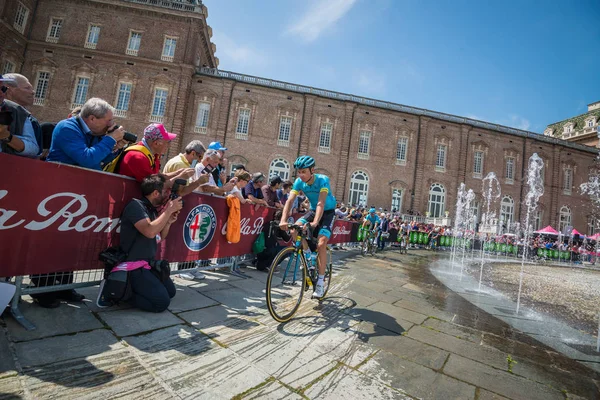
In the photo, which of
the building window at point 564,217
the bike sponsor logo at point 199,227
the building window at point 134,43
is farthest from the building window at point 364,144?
the bike sponsor logo at point 199,227

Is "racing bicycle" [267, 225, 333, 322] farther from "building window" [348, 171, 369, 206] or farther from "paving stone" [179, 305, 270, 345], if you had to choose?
"building window" [348, 171, 369, 206]

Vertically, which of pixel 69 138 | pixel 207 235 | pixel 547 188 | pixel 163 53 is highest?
pixel 163 53

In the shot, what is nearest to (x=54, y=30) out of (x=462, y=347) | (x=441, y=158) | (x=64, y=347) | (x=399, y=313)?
(x=64, y=347)

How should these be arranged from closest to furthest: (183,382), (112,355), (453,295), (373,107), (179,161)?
(183,382)
(112,355)
(179,161)
(453,295)
(373,107)

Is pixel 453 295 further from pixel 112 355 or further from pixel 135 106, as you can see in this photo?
pixel 135 106

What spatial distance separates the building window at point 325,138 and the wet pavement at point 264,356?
2442cm

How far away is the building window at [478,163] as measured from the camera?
2928cm

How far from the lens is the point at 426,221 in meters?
26.1

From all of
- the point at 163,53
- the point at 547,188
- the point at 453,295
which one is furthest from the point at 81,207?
the point at 547,188

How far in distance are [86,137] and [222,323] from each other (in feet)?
7.79

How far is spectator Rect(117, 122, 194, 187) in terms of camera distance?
3115 millimetres

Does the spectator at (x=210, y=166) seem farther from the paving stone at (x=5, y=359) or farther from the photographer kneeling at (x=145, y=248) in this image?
the paving stone at (x=5, y=359)

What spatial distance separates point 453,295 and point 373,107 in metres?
25.7

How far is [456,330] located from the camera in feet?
11.6
